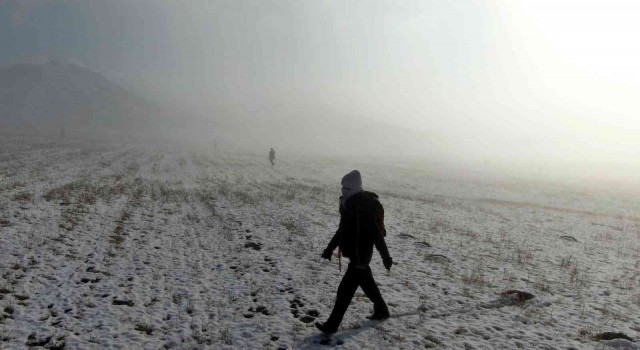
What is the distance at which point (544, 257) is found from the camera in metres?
13.4

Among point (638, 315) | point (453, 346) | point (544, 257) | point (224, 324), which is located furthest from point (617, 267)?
point (224, 324)

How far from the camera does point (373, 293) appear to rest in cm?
692

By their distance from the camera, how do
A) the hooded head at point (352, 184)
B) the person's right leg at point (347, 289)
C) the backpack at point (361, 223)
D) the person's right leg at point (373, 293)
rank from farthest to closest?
the person's right leg at point (373, 293), the person's right leg at point (347, 289), the hooded head at point (352, 184), the backpack at point (361, 223)

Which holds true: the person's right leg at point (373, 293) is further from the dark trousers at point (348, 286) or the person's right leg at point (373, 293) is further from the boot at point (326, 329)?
the boot at point (326, 329)

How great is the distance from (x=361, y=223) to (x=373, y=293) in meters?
1.57

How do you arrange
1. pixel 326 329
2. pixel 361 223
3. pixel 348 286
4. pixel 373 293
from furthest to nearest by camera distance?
1. pixel 373 293
2. pixel 326 329
3. pixel 348 286
4. pixel 361 223

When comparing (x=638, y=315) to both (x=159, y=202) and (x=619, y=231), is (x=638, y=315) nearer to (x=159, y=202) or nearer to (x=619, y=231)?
(x=619, y=231)

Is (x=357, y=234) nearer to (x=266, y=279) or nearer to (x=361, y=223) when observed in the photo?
(x=361, y=223)

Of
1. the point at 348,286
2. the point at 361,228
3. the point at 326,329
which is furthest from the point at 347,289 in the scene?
the point at 361,228

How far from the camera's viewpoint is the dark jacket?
6317mm

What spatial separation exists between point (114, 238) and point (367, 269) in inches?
381

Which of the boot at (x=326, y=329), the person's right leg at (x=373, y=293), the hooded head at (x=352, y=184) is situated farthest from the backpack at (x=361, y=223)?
the boot at (x=326, y=329)

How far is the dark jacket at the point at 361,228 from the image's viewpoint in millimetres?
6317

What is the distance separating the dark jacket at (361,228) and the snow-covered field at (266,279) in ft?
5.29
